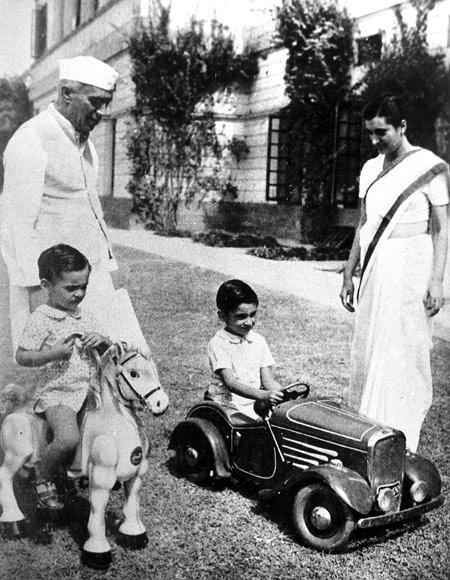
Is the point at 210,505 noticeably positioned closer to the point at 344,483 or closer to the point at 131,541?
the point at 131,541

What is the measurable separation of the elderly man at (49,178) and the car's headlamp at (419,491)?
4.80 ft

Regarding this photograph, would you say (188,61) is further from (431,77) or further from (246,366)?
(246,366)

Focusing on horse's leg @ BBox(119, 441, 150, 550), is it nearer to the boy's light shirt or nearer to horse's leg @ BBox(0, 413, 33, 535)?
horse's leg @ BBox(0, 413, 33, 535)

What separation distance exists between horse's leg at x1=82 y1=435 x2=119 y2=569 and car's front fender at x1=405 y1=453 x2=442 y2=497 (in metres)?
1.20

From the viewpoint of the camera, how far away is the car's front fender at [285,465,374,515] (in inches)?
105

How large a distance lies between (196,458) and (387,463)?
806 millimetres

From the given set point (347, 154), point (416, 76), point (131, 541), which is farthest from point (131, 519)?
point (416, 76)

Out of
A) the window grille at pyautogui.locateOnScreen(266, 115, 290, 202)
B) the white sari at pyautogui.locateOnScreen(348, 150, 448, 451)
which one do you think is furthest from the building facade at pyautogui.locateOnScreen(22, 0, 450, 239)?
the white sari at pyautogui.locateOnScreen(348, 150, 448, 451)

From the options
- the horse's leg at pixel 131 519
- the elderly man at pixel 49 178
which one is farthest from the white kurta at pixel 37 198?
the horse's leg at pixel 131 519

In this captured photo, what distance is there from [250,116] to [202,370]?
1.27 m

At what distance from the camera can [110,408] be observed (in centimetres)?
262

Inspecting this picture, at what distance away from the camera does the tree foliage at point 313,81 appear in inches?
137

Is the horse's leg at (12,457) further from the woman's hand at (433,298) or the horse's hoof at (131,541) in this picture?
the woman's hand at (433,298)

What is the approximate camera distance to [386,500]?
2.83m
